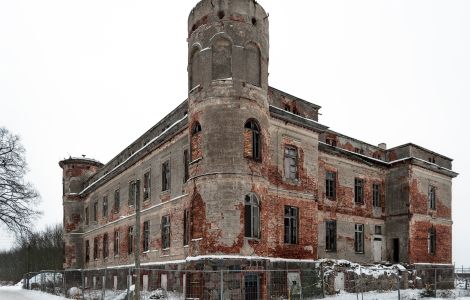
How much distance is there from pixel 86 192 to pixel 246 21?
24.5 m

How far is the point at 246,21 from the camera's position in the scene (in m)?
19.7

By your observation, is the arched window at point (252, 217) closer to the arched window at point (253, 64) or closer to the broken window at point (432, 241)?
the arched window at point (253, 64)

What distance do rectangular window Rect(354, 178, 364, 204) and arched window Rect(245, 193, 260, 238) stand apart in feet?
33.7

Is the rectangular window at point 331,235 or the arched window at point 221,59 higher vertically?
the arched window at point 221,59

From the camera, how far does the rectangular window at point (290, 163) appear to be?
867 inches

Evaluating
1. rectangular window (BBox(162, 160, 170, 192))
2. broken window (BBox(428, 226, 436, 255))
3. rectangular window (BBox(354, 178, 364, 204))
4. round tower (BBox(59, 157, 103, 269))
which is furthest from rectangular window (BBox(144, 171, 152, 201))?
broken window (BBox(428, 226, 436, 255))

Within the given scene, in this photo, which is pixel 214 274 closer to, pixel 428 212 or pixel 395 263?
pixel 395 263

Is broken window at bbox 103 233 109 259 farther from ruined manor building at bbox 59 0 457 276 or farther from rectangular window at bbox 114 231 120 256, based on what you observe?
rectangular window at bbox 114 231 120 256

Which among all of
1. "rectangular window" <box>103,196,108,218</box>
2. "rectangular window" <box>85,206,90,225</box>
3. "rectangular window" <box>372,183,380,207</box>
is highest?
"rectangular window" <box>372,183,380,207</box>

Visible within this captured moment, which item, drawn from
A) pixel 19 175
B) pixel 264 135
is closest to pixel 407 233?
pixel 264 135

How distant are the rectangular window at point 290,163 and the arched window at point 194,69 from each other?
5305mm

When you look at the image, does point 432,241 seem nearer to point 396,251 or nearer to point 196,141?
point 396,251

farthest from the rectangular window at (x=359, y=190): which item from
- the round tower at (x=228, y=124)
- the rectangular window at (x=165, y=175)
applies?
the rectangular window at (x=165, y=175)

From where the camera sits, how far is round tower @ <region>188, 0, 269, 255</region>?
59.3 feet
